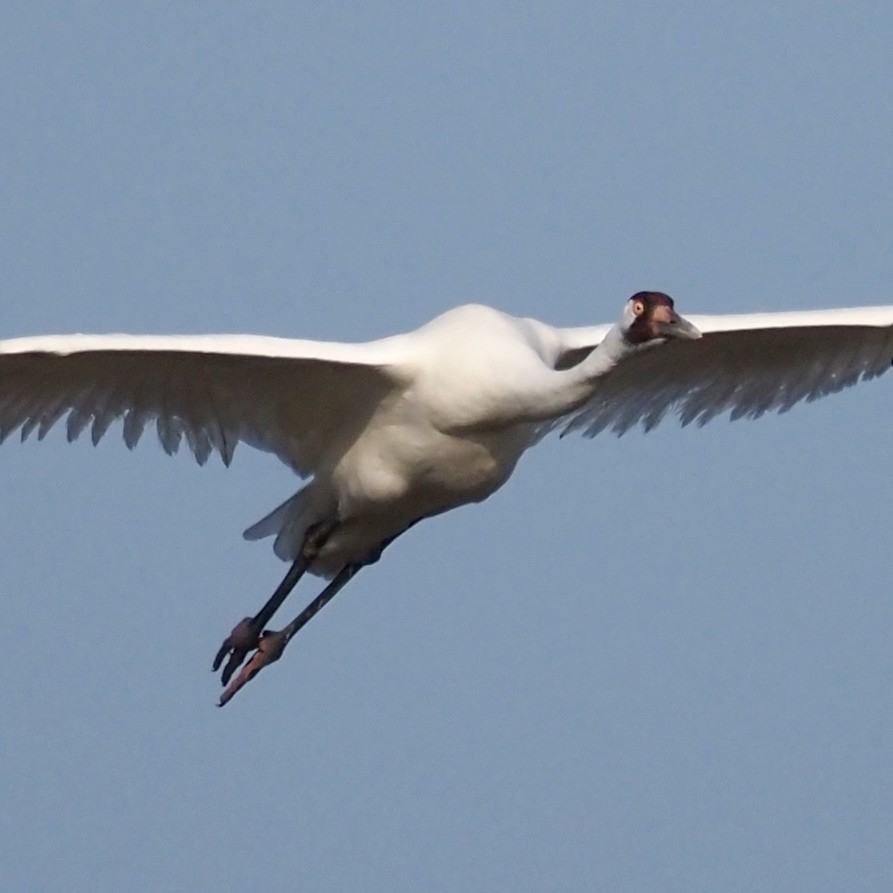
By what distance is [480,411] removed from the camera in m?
15.1

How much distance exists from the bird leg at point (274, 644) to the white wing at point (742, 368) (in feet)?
6.21

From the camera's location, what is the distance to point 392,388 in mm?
15406

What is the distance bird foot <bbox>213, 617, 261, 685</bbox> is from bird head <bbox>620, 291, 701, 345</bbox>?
409 cm

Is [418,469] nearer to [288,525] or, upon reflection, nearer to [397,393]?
[397,393]

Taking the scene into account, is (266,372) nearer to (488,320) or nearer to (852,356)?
(488,320)

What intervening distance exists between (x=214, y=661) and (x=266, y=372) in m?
2.69

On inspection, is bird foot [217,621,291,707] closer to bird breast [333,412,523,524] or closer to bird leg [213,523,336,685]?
bird leg [213,523,336,685]

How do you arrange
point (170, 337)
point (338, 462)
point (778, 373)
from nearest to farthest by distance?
point (170, 337)
point (338, 462)
point (778, 373)

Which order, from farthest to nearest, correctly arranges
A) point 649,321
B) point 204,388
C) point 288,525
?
point 288,525 < point 204,388 < point 649,321

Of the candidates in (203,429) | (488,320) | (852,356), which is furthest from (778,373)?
(203,429)

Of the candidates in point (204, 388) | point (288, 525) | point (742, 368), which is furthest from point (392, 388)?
point (742, 368)

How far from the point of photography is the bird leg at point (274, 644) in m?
17.3

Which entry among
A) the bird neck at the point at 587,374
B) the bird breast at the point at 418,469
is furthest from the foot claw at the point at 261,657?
the bird neck at the point at 587,374

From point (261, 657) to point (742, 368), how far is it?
3.61m
